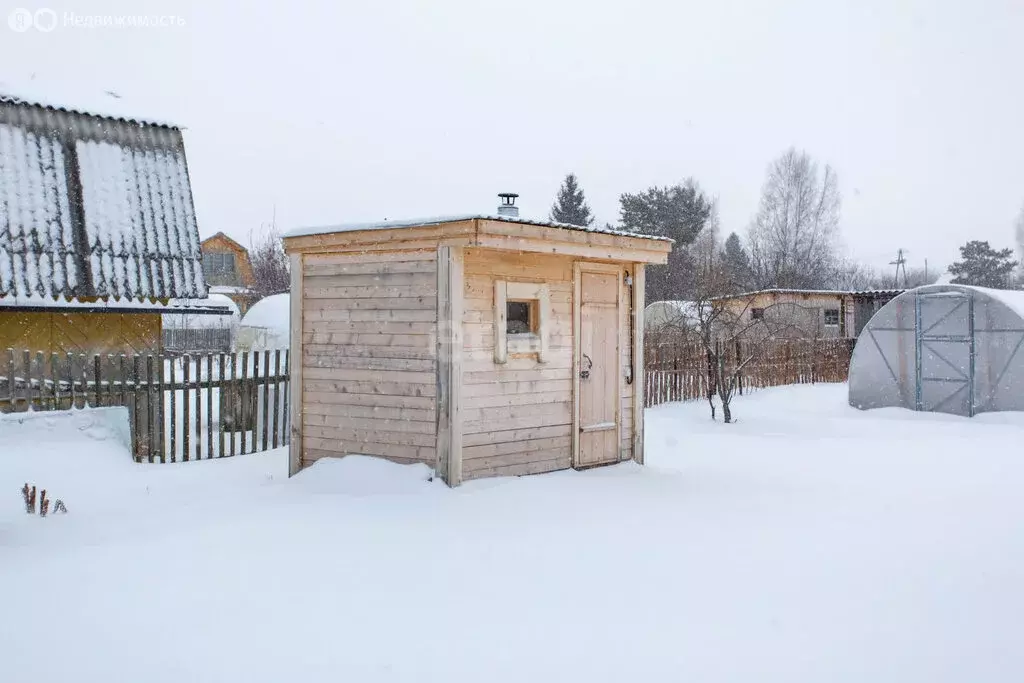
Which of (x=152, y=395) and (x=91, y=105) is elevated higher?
(x=91, y=105)

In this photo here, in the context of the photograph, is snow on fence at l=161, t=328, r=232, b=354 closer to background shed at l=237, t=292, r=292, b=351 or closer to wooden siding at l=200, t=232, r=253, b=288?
background shed at l=237, t=292, r=292, b=351

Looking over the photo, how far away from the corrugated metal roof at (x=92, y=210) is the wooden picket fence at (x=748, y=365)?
29.2 feet

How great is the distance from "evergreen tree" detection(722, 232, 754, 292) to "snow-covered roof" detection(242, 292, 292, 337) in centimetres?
1497

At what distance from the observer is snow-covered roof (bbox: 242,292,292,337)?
2242 cm

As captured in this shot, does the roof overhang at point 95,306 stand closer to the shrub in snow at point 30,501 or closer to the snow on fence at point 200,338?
the shrub in snow at point 30,501

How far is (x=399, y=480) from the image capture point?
819 centimetres

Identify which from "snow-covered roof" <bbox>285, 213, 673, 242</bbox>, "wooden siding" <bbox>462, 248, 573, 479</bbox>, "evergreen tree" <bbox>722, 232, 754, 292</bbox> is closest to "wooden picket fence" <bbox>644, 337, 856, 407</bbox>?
"evergreen tree" <bbox>722, 232, 754, 292</bbox>

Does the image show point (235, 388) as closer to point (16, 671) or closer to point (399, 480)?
point (399, 480)

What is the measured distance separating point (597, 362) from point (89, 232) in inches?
321

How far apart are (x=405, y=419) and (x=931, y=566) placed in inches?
191

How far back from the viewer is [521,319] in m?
8.95

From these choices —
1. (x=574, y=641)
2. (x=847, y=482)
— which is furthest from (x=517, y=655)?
(x=847, y=482)

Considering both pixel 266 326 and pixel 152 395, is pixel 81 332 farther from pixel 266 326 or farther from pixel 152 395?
pixel 266 326

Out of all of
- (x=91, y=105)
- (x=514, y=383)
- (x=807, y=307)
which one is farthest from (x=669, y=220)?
(x=514, y=383)
